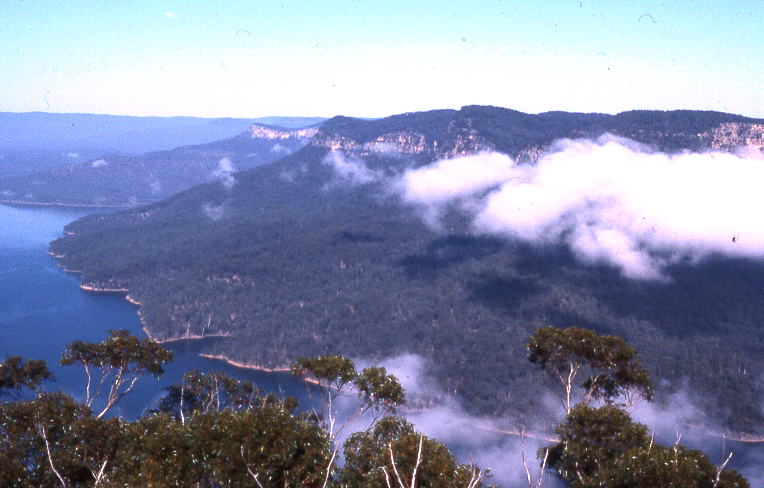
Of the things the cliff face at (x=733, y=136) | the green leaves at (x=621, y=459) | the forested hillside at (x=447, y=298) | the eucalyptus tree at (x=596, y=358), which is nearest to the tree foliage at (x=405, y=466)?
the green leaves at (x=621, y=459)

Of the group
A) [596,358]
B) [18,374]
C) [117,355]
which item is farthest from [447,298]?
[18,374]

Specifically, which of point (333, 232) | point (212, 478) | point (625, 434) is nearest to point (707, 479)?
point (625, 434)

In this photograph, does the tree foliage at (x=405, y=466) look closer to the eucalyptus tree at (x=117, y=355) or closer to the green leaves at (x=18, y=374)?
the eucalyptus tree at (x=117, y=355)

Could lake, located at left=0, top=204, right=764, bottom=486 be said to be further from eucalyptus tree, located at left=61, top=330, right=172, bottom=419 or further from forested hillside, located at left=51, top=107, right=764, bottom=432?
eucalyptus tree, located at left=61, top=330, right=172, bottom=419

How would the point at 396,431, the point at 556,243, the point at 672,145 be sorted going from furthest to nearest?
the point at 672,145 → the point at 556,243 → the point at 396,431

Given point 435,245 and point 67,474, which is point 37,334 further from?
point 67,474

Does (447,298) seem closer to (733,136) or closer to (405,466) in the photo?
(405,466)
